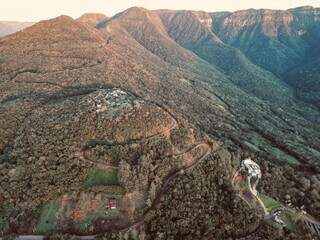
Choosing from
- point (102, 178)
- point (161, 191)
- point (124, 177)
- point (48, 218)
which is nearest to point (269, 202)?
point (161, 191)

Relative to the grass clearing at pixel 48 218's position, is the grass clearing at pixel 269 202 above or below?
above

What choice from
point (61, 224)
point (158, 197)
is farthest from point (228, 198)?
point (61, 224)

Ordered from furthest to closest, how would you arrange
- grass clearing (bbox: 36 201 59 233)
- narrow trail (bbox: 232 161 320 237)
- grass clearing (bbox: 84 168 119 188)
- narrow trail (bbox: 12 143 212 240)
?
grass clearing (bbox: 84 168 119 188) < narrow trail (bbox: 232 161 320 237) < grass clearing (bbox: 36 201 59 233) < narrow trail (bbox: 12 143 212 240)

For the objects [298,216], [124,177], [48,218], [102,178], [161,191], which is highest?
[124,177]

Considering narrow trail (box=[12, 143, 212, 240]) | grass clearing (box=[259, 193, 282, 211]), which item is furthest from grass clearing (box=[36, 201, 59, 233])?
grass clearing (box=[259, 193, 282, 211])

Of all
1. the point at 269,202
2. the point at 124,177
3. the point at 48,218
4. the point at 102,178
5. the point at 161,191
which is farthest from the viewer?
the point at 102,178

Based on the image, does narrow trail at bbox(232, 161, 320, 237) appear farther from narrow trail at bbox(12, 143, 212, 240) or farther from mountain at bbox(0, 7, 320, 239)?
narrow trail at bbox(12, 143, 212, 240)

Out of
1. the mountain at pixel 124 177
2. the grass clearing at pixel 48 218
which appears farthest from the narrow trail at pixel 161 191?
the grass clearing at pixel 48 218

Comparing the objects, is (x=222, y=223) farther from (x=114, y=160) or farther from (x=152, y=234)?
(x=114, y=160)

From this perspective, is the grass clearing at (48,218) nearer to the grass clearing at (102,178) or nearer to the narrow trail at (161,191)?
the narrow trail at (161,191)

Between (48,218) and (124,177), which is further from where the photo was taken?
(124,177)

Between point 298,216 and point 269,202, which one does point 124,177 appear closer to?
point 269,202
